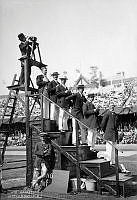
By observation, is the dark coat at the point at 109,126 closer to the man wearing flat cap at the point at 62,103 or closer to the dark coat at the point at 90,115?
the dark coat at the point at 90,115

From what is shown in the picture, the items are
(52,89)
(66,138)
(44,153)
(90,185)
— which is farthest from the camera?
(52,89)

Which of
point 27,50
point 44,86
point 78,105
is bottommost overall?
point 78,105

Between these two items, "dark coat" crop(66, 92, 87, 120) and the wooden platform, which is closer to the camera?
the wooden platform

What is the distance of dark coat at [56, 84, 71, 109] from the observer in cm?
872

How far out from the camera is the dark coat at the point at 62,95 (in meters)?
8.72

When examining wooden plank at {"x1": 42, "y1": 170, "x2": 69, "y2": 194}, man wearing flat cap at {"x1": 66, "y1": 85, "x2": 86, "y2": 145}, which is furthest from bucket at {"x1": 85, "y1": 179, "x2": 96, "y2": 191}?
man wearing flat cap at {"x1": 66, "y1": 85, "x2": 86, "y2": 145}

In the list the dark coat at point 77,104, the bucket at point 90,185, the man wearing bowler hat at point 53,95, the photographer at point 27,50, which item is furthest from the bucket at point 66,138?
the photographer at point 27,50

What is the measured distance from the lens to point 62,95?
876cm

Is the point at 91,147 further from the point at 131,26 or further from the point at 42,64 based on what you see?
the point at 131,26

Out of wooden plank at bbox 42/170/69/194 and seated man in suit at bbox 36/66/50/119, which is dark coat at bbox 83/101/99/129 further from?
wooden plank at bbox 42/170/69/194

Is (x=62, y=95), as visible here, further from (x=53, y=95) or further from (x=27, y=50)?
(x=27, y=50)

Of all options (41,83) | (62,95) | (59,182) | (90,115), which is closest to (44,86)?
(41,83)

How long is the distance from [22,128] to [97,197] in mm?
17884

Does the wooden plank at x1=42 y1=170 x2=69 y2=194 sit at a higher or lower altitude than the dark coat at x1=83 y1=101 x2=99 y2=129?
lower
